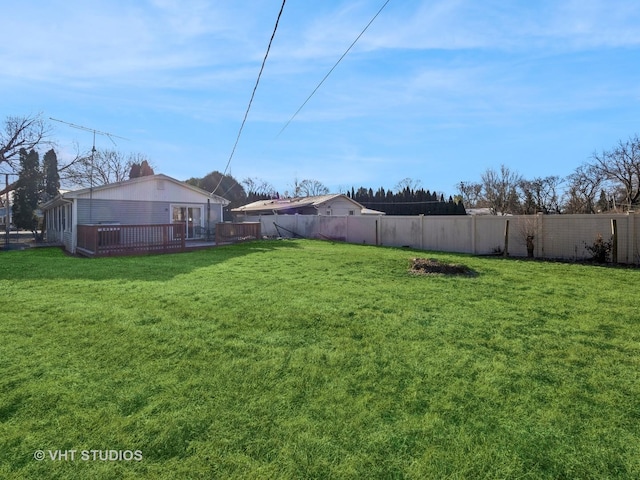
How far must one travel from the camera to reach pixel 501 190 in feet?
132

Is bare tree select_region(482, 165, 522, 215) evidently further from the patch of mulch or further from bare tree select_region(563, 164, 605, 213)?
the patch of mulch

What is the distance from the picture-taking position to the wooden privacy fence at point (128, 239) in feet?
40.2

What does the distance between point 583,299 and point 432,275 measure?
273cm

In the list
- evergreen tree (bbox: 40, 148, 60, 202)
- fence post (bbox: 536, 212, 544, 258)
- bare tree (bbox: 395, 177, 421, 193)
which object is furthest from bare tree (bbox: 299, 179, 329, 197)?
fence post (bbox: 536, 212, 544, 258)

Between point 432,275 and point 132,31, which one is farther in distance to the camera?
point 432,275

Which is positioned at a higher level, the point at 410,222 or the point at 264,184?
the point at 264,184

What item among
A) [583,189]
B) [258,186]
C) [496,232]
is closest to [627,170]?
[583,189]

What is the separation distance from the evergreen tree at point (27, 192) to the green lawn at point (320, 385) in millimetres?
22816

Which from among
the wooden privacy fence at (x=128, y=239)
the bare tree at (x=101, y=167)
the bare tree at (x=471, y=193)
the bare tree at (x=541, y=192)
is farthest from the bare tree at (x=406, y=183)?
the wooden privacy fence at (x=128, y=239)

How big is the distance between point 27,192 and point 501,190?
4418 centimetres

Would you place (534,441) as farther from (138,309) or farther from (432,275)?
(432,275)

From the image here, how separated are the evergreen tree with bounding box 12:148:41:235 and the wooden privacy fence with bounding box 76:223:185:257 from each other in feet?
45.0

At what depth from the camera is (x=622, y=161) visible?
28.8m

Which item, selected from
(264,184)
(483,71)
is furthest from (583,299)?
(264,184)
